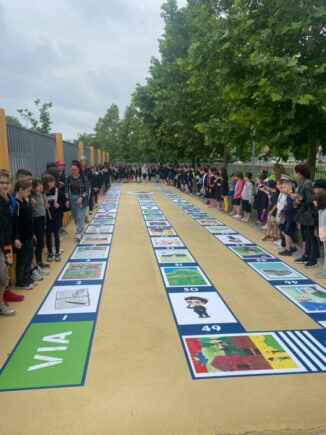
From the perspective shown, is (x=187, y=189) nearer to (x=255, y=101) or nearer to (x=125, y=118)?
(x=255, y=101)

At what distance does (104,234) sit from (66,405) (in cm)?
792

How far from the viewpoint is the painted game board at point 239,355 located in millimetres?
4008

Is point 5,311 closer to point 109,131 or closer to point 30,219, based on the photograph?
point 30,219

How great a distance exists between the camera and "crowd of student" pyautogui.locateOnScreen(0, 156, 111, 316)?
17.6 feet

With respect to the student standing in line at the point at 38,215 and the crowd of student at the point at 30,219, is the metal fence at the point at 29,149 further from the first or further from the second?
the student standing in line at the point at 38,215

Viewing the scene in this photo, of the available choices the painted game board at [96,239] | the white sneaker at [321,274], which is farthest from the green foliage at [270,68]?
the painted game board at [96,239]

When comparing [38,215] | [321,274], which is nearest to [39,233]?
[38,215]

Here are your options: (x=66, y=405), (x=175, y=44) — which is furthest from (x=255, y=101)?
(x=175, y=44)

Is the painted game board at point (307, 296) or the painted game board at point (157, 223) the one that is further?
the painted game board at point (157, 223)

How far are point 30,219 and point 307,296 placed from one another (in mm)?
4406

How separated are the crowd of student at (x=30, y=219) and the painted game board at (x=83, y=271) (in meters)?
0.38

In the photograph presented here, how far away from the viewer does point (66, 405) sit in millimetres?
3455

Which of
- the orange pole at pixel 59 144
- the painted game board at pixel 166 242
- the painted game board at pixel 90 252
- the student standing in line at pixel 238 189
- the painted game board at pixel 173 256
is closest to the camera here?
the painted game board at pixel 173 256

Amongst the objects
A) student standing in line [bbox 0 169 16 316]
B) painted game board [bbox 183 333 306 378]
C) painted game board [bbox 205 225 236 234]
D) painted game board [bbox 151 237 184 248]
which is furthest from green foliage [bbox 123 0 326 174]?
student standing in line [bbox 0 169 16 316]
